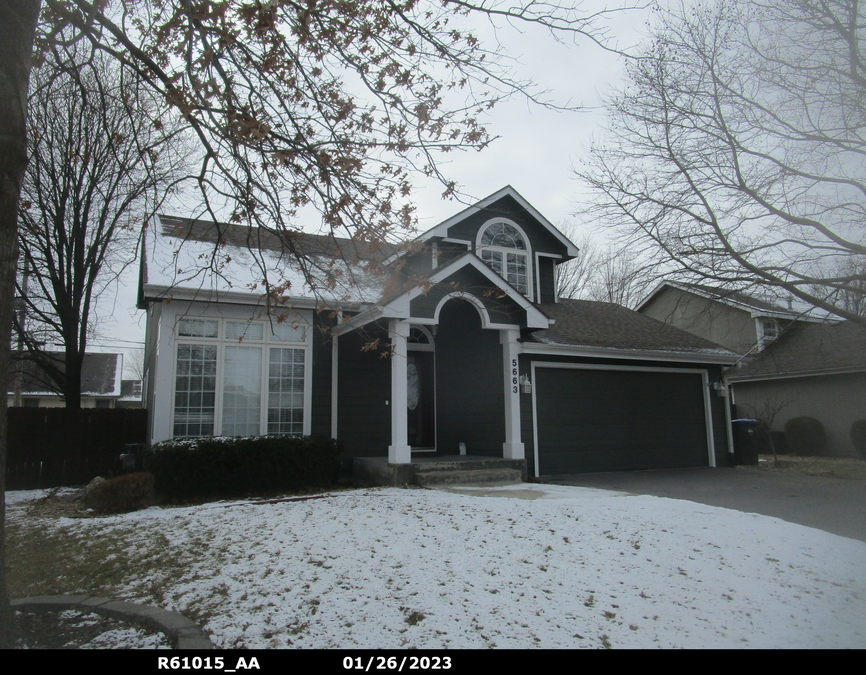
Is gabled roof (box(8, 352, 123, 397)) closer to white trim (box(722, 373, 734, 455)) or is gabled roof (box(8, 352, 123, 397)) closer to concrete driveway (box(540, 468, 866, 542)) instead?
concrete driveway (box(540, 468, 866, 542))

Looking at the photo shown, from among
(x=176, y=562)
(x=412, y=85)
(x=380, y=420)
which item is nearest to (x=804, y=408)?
(x=380, y=420)

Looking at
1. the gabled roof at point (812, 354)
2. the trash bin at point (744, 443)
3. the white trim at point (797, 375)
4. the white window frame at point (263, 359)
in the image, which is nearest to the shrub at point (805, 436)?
the white trim at point (797, 375)

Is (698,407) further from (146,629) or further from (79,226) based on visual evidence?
(79,226)

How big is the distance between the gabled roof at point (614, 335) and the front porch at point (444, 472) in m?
2.39

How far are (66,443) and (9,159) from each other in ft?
34.4

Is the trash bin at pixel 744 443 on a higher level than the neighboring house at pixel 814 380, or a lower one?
lower

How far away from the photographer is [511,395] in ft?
35.1

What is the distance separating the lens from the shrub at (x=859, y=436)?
17.4m

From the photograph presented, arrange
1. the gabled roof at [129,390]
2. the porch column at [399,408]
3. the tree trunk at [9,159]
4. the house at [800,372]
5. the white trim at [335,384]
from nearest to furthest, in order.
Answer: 1. the tree trunk at [9,159]
2. the porch column at [399,408]
3. the white trim at [335,384]
4. the house at [800,372]
5. the gabled roof at [129,390]

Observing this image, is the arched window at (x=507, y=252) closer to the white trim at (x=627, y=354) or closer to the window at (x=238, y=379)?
the white trim at (x=627, y=354)

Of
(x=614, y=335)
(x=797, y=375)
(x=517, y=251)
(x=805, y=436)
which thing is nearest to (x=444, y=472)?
(x=614, y=335)

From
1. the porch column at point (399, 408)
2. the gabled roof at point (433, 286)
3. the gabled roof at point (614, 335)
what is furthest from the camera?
the gabled roof at point (614, 335)

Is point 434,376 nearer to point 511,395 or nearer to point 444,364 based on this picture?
point 444,364
